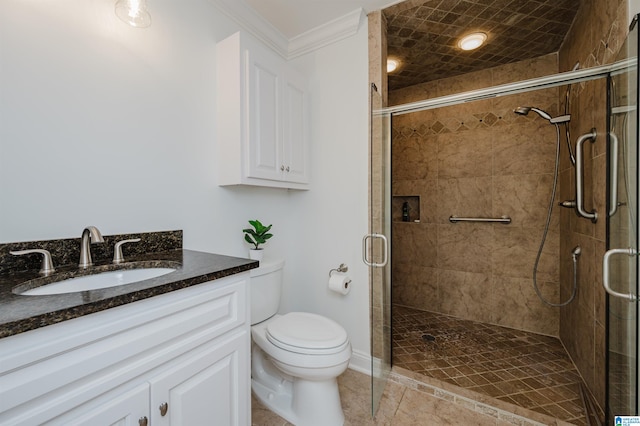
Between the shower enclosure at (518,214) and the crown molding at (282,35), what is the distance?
2.47 feet

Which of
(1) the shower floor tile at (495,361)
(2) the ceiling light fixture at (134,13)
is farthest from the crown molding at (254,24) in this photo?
(1) the shower floor tile at (495,361)

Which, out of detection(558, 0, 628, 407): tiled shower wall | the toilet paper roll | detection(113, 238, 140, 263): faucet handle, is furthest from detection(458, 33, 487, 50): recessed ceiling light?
detection(113, 238, 140, 263): faucet handle

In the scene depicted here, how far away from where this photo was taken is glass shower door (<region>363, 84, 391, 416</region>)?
1570mm

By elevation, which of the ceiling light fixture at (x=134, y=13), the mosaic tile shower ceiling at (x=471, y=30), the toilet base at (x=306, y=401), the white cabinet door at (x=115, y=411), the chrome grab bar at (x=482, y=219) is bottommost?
the toilet base at (x=306, y=401)

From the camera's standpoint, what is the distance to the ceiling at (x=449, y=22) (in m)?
1.75

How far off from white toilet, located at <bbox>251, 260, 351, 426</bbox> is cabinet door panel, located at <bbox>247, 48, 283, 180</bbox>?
0.60m

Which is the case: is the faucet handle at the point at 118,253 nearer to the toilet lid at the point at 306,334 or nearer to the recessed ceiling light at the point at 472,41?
the toilet lid at the point at 306,334

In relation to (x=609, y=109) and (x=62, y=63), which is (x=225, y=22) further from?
(x=609, y=109)

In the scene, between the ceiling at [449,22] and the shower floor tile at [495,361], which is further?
the ceiling at [449,22]

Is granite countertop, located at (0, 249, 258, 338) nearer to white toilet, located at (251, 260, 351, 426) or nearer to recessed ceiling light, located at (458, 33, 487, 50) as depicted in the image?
white toilet, located at (251, 260, 351, 426)

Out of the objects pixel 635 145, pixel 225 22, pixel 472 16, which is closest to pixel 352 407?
pixel 635 145

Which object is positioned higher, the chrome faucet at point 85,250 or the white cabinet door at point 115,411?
the chrome faucet at point 85,250

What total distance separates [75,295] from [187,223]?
0.82 metres

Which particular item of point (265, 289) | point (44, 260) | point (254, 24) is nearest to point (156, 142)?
point (44, 260)
